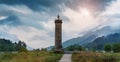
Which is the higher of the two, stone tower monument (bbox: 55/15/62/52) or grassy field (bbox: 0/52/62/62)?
stone tower monument (bbox: 55/15/62/52)

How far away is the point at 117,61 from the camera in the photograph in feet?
82.1

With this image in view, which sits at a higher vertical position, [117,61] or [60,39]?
[60,39]

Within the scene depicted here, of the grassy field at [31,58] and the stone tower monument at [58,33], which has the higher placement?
the stone tower monument at [58,33]

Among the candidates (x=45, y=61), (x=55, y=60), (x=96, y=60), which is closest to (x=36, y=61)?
(x=45, y=61)

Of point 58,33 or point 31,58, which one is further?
point 58,33

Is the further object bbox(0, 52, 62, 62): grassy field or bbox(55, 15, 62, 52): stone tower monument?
bbox(55, 15, 62, 52): stone tower monument

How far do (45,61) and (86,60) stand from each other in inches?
124

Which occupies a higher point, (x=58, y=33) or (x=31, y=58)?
(x=58, y=33)

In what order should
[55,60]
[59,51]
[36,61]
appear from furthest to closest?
[59,51] → [55,60] → [36,61]

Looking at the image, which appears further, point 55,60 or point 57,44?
point 57,44

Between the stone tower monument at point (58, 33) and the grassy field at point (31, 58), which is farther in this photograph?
the stone tower monument at point (58, 33)

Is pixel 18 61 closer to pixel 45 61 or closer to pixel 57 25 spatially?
pixel 45 61

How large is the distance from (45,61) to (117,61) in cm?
552

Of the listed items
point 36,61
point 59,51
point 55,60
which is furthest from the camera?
point 59,51
